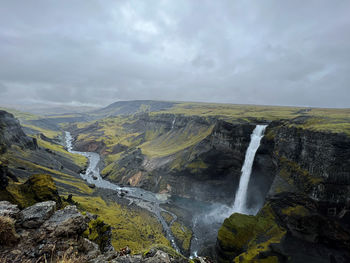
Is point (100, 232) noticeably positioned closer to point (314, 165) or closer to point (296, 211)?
point (296, 211)

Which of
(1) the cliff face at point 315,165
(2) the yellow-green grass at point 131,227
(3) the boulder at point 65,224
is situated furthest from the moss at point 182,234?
(3) the boulder at point 65,224

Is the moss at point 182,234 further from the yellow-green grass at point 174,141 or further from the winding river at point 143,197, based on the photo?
the yellow-green grass at point 174,141

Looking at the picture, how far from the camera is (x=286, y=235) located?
1382 inches

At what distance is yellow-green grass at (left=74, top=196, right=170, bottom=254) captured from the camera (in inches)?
1625

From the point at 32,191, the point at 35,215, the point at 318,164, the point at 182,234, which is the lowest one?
the point at 182,234

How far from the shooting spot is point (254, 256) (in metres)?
32.4

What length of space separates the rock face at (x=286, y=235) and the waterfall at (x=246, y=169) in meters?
17.5

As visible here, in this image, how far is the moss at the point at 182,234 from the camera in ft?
149

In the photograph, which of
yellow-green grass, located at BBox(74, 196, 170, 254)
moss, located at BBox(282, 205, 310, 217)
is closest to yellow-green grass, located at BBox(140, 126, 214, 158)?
yellow-green grass, located at BBox(74, 196, 170, 254)

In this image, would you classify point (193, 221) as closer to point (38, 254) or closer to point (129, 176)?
point (129, 176)

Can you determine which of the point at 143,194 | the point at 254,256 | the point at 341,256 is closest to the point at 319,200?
the point at 341,256

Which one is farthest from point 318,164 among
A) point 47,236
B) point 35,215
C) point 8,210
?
point 8,210

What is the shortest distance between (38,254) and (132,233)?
1663 inches

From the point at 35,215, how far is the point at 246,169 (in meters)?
61.1
